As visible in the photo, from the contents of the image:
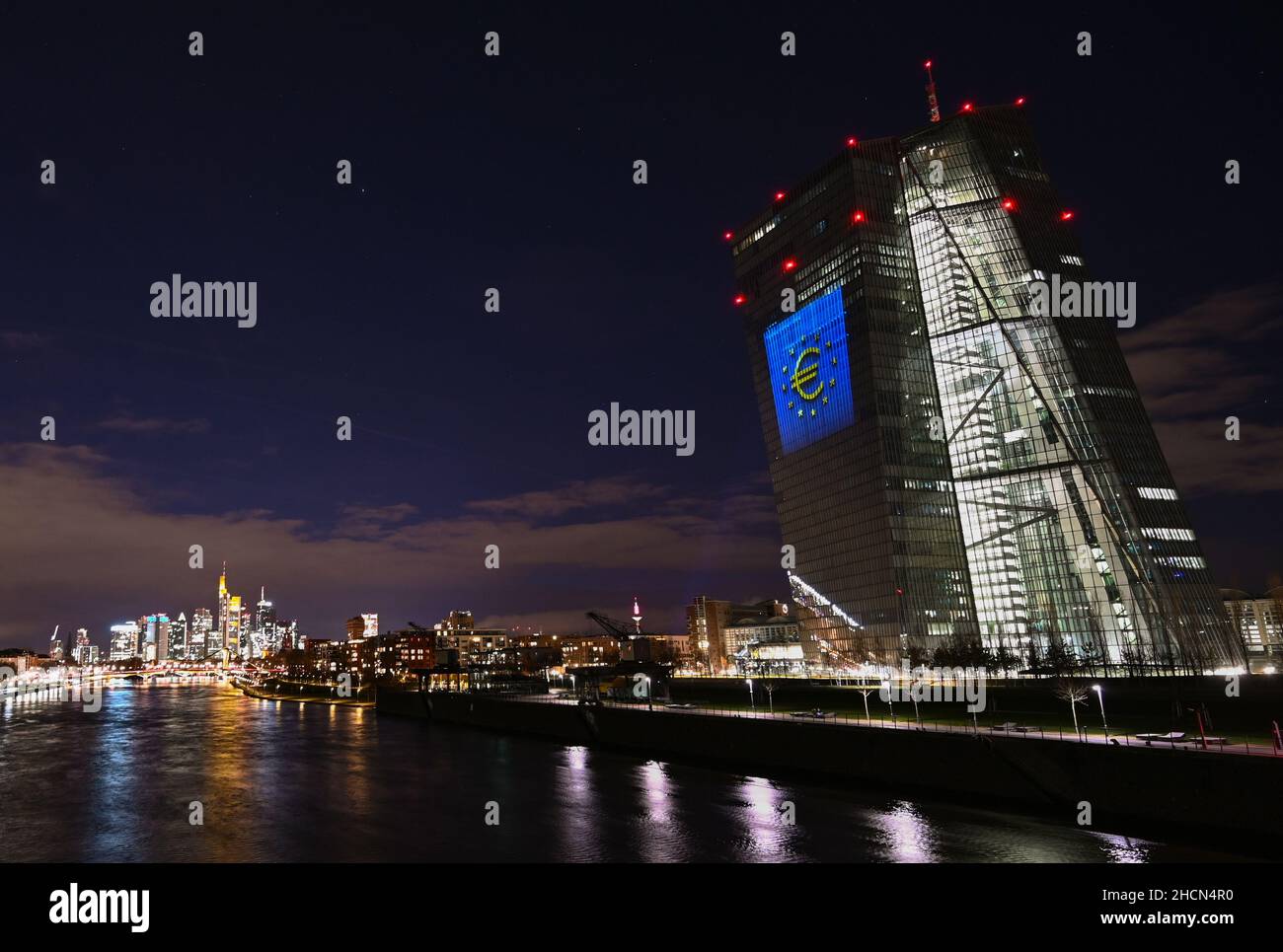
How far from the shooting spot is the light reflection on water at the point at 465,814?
38719 mm

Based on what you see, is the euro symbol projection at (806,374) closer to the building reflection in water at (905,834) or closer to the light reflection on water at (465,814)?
the light reflection on water at (465,814)

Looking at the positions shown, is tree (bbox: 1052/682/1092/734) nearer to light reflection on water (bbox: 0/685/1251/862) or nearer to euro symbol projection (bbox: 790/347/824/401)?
light reflection on water (bbox: 0/685/1251/862)

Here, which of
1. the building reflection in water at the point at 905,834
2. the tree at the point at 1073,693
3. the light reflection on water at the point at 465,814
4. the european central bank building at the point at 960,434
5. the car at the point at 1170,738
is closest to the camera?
the building reflection in water at the point at 905,834

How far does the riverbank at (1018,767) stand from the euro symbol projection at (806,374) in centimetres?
8834

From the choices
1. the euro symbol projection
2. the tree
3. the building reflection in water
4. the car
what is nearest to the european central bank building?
the euro symbol projection

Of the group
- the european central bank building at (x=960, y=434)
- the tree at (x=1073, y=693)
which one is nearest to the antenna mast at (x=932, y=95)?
the european central bank building at (x=960, y=434)

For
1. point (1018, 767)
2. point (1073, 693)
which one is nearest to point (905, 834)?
point (1018, 767)

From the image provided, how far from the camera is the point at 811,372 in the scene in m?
157

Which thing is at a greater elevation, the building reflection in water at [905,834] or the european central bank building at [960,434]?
the european central bank building at [960,434]

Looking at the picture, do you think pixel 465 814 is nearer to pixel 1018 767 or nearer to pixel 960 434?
pixel 1018 767

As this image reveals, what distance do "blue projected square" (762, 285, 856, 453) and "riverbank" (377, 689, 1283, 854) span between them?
8371 centimetres

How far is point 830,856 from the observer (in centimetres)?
3719

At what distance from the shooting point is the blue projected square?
5896 inches
